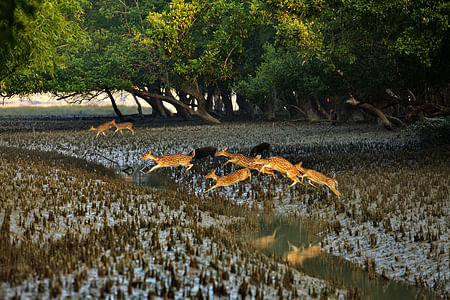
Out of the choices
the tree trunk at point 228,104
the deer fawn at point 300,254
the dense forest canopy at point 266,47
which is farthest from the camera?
the tree trunk at point 228,104

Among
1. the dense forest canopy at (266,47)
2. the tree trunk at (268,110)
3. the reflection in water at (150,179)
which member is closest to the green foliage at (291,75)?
the dense forest canopy at (266,47)

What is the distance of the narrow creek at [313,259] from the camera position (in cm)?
695

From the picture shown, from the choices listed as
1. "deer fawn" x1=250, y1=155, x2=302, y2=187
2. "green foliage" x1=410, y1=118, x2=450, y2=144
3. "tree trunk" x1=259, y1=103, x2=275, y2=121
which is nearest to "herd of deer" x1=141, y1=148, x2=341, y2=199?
"deer fawn" x1=250, y1=155, x2=302, y2=187

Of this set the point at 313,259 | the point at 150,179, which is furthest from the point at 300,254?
the point at 150,179

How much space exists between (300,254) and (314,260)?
0.38m

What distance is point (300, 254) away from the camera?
28.0ft

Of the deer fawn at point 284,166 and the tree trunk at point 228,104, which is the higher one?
the tree trunk at point 228,104

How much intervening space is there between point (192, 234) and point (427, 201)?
5227 millimetres

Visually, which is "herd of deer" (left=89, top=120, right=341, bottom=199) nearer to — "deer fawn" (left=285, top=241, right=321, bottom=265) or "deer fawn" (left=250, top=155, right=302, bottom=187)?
"deer fawn" (left=250, top=155, right=302, bottom=187)

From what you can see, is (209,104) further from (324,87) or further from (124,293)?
(124,293)

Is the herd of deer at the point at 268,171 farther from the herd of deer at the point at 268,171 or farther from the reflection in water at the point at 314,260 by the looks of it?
the reflection in water at the point at 314,260

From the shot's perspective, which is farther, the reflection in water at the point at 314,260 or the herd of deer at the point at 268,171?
the herd of deer at the point at 268,171

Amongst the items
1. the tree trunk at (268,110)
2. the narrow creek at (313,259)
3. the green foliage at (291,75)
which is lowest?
the narrow creek at (313,259)

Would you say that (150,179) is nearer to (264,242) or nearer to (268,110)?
(264,242)
